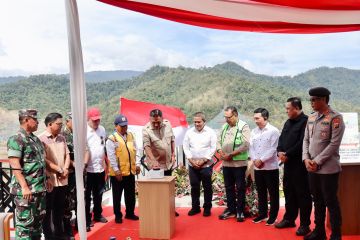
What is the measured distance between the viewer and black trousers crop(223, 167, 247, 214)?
4717 millimetres


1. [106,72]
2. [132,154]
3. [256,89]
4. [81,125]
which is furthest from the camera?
[106,72]

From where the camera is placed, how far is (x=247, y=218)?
4.85m

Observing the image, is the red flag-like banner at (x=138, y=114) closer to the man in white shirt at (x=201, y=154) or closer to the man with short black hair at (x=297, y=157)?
the man in white shirt at (x=201, y=154)

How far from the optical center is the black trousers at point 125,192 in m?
4.71

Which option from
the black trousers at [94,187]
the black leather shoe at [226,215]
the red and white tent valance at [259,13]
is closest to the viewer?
the red and white tent valance at [259,13]

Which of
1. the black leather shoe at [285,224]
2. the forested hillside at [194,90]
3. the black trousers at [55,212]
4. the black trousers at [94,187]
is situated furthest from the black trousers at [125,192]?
the forested hillside at [194,90]

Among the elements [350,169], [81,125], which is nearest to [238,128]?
[350,169]

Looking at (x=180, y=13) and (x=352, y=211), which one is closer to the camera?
(x=180, y=13)

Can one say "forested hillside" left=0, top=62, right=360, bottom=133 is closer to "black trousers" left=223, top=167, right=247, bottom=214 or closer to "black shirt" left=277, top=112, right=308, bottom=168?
"black trousers" left=223, top=167, right=247, bottom=214

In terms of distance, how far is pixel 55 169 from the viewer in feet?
11.7

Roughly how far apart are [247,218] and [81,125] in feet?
9.88

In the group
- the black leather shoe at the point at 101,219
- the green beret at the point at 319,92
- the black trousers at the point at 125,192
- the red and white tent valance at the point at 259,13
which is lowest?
the black leather shoe at the point at 101,219

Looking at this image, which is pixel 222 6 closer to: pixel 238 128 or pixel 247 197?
pixel 238 128

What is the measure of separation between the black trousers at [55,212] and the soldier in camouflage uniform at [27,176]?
1.18 feet
